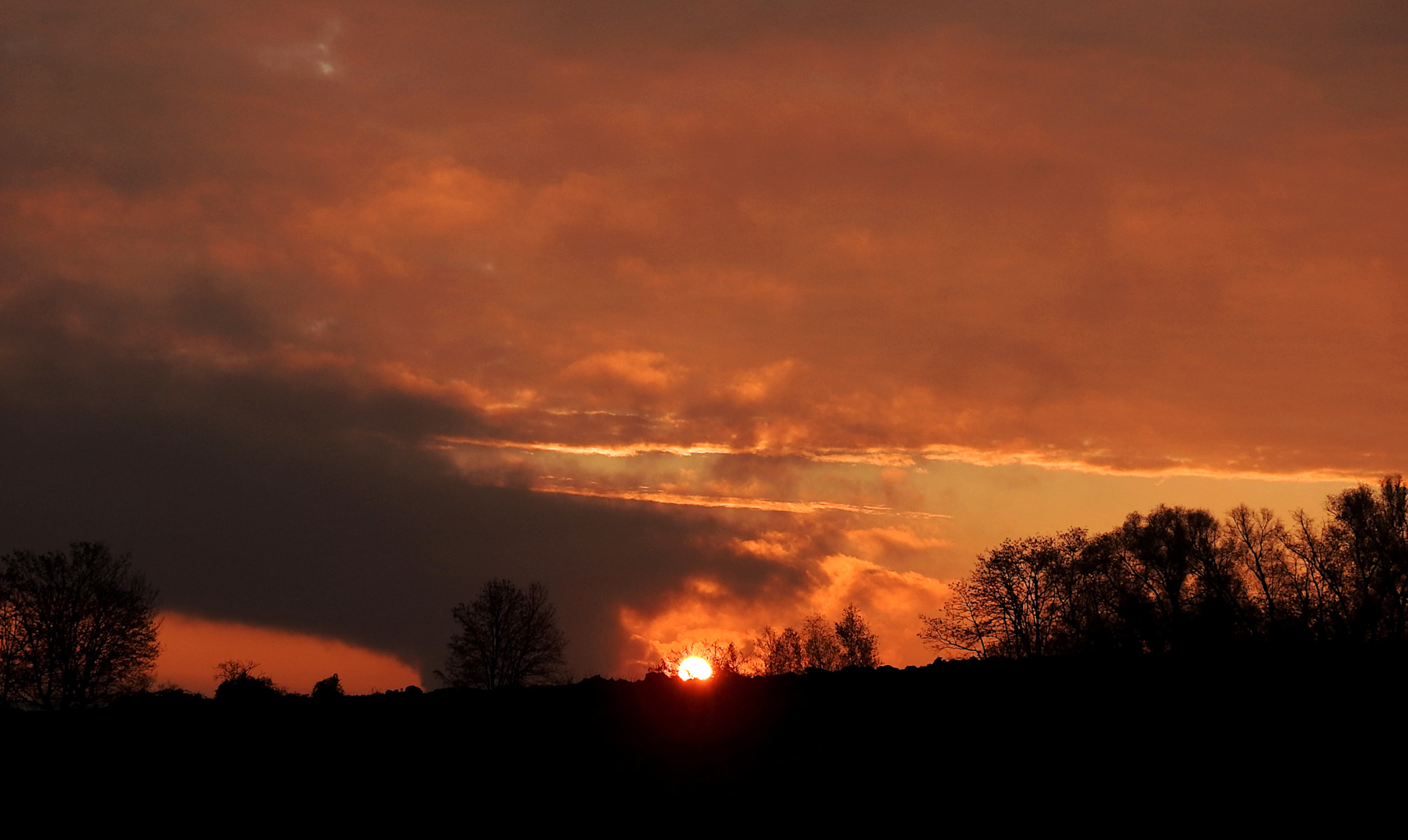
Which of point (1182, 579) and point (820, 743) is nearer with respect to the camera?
point (820, 743)

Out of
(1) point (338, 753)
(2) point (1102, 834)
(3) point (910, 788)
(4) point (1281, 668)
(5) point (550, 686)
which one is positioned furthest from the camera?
(5) point (550, 686)

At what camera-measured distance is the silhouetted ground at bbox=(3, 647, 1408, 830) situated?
Answer: 15844 millimetres

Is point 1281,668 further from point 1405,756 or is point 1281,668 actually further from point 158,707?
point 158,707

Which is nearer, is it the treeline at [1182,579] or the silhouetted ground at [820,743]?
the silhouetted ground at [820,743]

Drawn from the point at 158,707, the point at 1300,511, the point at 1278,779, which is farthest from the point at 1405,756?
the point at 1300,511

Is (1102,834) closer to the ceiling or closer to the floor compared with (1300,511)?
closer to the floor

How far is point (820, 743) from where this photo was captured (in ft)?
64.5

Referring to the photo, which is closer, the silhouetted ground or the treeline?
the silhouetted ground

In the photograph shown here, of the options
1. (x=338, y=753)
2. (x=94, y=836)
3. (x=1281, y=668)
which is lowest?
(x=94, y=836)

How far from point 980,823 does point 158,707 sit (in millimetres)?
23549

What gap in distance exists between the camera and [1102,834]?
14.8 m

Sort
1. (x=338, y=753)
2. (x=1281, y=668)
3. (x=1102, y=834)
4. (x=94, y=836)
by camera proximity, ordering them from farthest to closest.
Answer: (x=338, y=753), (x=94, y=836), (x=1281, y=668), (x=1102, y=834)

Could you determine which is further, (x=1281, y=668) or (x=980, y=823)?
(x=1281, y=668)

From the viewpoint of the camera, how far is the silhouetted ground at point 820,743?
52.0 feet
